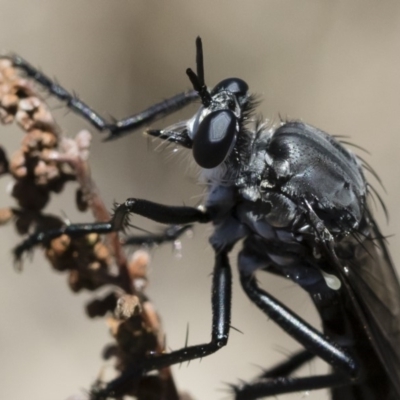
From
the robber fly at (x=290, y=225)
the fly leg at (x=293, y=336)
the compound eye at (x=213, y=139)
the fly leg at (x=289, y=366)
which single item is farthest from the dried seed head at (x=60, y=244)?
the fly leg at (x=289, y=366)

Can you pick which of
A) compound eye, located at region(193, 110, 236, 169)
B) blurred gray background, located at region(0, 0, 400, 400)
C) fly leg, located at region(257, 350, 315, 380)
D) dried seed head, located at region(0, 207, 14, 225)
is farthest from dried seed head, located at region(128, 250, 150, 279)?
blurred gray background, located at region(0, 0, 400, 400)

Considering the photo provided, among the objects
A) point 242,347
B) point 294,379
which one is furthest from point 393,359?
point 242,347

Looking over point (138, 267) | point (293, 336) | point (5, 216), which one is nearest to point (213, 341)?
point (293, 336)

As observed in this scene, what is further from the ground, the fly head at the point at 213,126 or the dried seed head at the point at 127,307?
the fly head at the point at 213,126

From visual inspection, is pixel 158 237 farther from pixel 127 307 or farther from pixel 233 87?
pixel 127 307

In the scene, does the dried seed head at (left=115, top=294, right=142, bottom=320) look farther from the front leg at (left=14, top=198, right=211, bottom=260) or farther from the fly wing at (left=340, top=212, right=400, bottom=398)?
the fly wing at (left=340, top=212, right=400, bottom=398)

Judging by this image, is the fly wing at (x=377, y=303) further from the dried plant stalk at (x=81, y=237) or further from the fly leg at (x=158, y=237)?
the dried plant stalk at (x=81, y=237)
